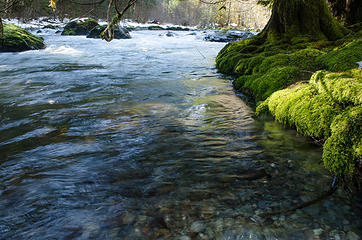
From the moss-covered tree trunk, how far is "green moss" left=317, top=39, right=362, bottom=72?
318 cm

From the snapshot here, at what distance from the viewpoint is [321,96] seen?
306 cm

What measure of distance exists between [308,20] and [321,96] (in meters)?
6.19

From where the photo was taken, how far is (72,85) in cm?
700

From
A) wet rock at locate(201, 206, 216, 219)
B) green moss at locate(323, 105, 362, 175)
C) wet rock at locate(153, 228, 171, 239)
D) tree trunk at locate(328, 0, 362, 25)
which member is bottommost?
wet rock at locate(153, 228, 171, 239)

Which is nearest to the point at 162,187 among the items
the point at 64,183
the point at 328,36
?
the point at 64,183

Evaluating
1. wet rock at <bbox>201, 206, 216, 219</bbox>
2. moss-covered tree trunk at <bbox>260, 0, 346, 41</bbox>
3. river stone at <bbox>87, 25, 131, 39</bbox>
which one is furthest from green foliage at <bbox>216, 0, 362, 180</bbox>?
river stone at <bbox>87, 25, 131, 39</bbox>

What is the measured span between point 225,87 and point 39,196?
5.41 metres

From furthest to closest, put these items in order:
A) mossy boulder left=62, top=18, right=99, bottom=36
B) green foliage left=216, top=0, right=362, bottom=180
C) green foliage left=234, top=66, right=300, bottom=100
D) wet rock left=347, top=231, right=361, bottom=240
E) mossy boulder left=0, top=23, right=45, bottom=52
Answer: mossy boulder left=62, top=18, right=99, bottom=36 → mossy boulder left=0, top=23, right=45, bottom=52 → green foliage left=234, top=66, right=300, bottom=100 → green foliage left=216, top=0, right=362, bottom=180 → wet rock left=347, top=231, right=361, bottom=240

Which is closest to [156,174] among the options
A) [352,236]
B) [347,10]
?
[352,236]

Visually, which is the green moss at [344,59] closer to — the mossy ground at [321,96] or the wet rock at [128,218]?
the mossy ground at [321,96]

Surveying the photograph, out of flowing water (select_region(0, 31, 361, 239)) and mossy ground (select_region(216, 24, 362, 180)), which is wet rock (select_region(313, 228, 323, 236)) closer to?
flowing water (select_region(0, 31, 361, 239))

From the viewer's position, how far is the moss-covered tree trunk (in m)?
7.69

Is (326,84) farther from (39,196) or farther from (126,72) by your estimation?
(126,72)

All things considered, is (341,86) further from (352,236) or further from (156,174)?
(156,174)
